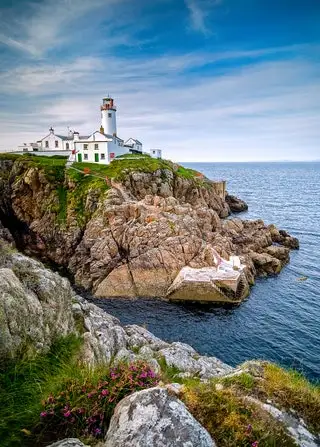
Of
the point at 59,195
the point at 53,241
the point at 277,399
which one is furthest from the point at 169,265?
the point at 277,399

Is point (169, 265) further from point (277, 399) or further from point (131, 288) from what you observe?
point (277, 399)

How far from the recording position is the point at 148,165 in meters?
63.2

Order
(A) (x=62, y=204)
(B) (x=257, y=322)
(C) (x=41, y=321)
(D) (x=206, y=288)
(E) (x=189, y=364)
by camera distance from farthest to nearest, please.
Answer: (A) (x=62, y=204) → (D) (x=206, y=288) → (B) (x=257, y=322) → (E) (x=189, y=364) → (C) (x=41, y=321)

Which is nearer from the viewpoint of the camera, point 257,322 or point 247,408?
point 247,408

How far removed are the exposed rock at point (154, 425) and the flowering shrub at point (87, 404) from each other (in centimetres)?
29

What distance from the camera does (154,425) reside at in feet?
15.4

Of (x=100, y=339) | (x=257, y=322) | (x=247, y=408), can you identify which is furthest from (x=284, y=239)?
(x=247, y=408)

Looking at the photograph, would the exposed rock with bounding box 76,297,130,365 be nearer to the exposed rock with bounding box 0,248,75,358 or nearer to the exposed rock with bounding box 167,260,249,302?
the exposed rock with bounding box 0,248,75,358

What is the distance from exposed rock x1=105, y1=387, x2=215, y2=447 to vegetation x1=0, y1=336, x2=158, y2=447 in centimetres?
37

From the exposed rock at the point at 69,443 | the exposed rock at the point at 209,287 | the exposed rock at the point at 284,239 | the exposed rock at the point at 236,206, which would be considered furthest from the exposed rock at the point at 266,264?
the exposed rock at the point at 236,206

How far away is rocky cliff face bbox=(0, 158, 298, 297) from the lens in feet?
128

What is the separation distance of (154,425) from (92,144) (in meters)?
69.1

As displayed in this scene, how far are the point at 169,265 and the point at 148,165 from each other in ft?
99.1

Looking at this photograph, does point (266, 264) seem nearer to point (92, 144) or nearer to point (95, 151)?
point (95, 151)
